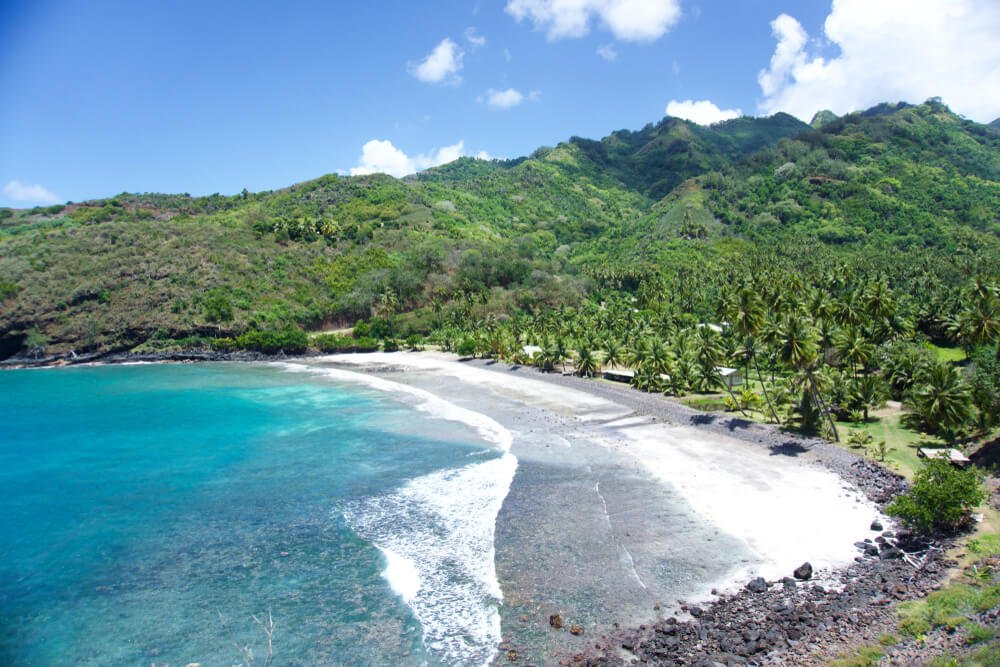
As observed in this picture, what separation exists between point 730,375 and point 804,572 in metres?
39.1

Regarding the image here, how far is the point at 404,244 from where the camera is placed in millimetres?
153875

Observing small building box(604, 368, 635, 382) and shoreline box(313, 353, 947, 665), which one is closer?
shoreline box(313, 353, 947, 665)

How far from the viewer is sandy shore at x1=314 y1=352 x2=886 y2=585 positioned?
79.6ft

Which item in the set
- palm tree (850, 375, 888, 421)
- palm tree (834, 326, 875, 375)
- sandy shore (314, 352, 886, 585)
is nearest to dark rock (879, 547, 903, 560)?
sandy shore (314, 352, 886, 585)

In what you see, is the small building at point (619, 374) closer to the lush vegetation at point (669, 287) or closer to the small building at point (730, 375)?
the lush vegetation at point (669, 287)

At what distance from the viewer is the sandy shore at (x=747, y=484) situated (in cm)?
2427

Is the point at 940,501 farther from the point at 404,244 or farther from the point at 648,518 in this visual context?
the point at 404,244

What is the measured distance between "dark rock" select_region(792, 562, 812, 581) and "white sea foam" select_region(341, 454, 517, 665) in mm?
12203

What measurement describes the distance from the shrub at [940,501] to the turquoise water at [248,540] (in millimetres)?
19449

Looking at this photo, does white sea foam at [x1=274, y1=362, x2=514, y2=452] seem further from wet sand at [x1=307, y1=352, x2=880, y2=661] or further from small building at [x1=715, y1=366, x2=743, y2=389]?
small building at [x1=715, y1=366, x2=743, y2=389]

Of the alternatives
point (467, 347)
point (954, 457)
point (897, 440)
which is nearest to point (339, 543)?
point (954, 457)

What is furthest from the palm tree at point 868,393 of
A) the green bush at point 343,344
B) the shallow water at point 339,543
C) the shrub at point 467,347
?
the green bush at point 343,344

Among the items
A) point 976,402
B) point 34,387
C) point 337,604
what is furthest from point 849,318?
point 34,387

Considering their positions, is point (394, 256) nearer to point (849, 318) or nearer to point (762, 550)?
point (849, 318)
